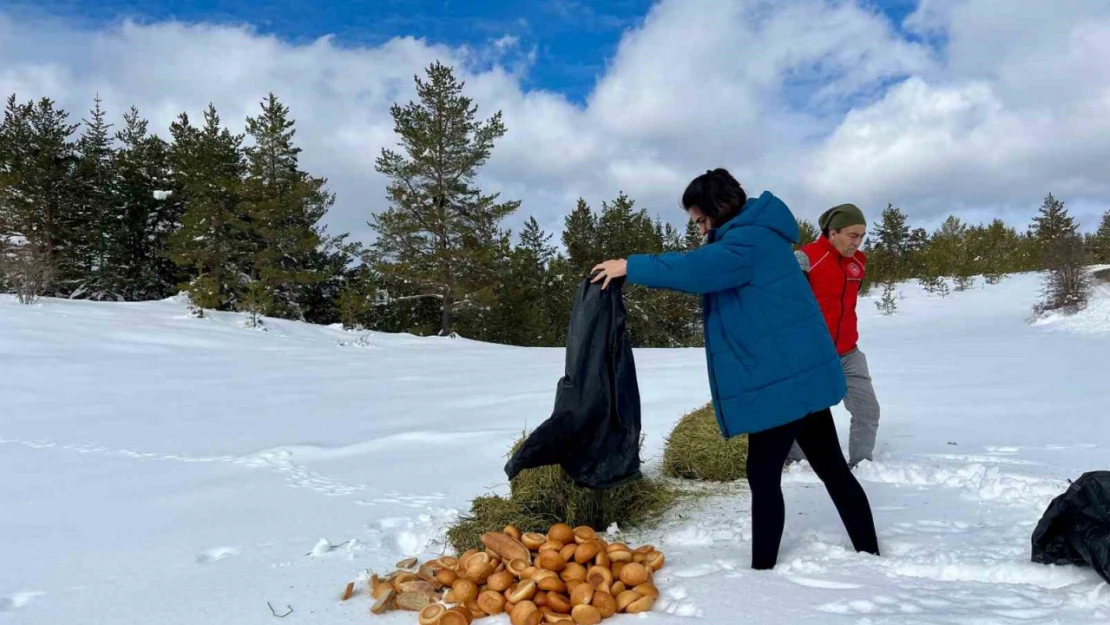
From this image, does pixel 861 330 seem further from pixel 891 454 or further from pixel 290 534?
pixel 290 534

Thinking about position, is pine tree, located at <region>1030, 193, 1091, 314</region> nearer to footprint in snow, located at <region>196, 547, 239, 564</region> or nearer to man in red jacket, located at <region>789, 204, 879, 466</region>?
man in red jacket, located at <region>789, 204, 879, 466</region>

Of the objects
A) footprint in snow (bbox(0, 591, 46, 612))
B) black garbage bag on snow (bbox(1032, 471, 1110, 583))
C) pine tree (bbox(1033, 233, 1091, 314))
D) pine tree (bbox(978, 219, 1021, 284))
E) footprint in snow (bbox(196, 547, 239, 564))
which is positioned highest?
pine tree (bbox(978, 219, 1021, 284))

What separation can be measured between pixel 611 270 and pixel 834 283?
70.9 inches

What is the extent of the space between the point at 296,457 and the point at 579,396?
311cm

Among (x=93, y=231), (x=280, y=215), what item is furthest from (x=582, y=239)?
(x=93, y=231)

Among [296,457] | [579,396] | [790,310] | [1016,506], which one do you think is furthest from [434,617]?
[296,457]

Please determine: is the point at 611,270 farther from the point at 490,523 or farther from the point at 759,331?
the point at 490,523

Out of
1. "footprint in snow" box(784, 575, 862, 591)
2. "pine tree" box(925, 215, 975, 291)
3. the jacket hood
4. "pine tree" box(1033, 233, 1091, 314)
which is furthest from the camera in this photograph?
"pine tree" box(925, 215, 975, 291)

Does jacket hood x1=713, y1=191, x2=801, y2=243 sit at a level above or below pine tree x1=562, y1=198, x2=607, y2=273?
below

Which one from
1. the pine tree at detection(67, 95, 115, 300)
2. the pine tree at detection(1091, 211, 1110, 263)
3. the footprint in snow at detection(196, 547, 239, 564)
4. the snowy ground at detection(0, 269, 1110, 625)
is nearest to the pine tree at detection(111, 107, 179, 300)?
the pine tree at detection(67, 95, 115, 300)

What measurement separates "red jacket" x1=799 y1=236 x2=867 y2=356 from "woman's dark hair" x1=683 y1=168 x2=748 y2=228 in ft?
4.55

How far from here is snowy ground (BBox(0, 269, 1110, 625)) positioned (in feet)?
7.78

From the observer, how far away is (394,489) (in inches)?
163

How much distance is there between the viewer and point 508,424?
5.86m
